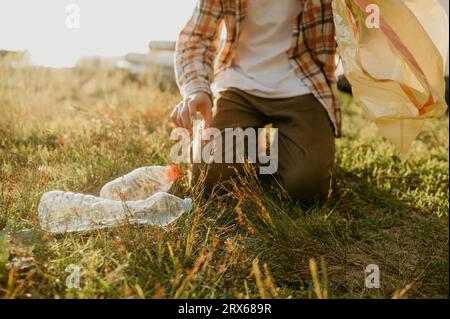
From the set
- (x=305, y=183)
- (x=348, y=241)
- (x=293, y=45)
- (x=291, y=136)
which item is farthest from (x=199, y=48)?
(x=348, y=241)

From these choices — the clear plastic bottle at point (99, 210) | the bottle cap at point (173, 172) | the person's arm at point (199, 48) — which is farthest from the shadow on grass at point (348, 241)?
the person's arm at point (199, 48)

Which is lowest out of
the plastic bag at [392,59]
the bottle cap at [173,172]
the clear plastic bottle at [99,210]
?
the clear plastic bottle at [99,210]

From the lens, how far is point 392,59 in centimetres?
186

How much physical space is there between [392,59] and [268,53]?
61cm

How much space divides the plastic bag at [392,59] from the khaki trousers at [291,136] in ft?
0.98

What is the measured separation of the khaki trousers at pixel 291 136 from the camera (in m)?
2.06

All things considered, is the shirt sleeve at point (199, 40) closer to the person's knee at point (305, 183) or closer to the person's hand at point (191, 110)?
the person's hand at point (191, 110)

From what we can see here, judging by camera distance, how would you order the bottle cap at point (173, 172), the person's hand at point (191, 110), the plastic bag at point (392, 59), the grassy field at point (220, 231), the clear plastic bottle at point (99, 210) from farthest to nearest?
the bottle cap at point (173, 172), the person's hand at point (191, 110), the plastic bag at point (392, 59), the clear plastic bottle at point (99, 210), the grassy field at point (220, 231)

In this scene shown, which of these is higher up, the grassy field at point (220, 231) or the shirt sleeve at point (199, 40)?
the shirt sleeve at point (199, 40)

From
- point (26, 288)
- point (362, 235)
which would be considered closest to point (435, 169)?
point (362, 235)

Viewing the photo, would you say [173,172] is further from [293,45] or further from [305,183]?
[293,45]

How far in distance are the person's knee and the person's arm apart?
0.47 meters

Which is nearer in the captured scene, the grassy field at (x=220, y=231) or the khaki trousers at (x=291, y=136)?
the grassy field at (x=220, y=231)
